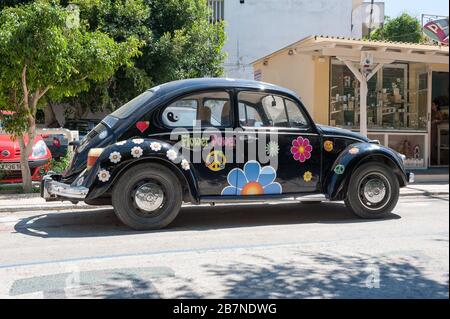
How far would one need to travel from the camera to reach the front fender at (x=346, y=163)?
24.5 ft

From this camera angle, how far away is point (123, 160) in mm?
6547

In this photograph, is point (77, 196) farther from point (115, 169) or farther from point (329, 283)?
point (329, 283)

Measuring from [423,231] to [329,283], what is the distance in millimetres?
2859

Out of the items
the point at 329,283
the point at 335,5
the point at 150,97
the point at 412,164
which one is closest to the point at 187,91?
the point at 150,97

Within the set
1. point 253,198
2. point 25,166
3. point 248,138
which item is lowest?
point 253,198

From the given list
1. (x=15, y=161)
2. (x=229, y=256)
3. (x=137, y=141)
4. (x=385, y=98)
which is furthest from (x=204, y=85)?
(x=385, y=98)

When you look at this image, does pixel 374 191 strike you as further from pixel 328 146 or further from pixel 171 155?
pixel 171 155

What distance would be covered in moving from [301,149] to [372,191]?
1241 mm

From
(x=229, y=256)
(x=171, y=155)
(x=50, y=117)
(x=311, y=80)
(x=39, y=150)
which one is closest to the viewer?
(x=229, y=256)

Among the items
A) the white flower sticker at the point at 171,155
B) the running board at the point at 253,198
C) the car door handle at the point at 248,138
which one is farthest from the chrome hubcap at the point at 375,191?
the white flower sticker at the point at 171,155

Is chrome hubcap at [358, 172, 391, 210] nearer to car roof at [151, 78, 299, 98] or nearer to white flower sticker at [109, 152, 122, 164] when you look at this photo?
car roof at [151, 78, 299, 98]

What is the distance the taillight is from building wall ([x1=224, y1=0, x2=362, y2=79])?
71.8 ft

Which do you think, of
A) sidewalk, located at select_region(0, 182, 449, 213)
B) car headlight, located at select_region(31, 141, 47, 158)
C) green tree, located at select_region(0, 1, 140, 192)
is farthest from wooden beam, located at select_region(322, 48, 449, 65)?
car headlight, located at select_region(31, 141, 47, 158)

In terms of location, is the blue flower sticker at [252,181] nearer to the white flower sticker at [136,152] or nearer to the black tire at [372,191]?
the black tire at [372,191]
